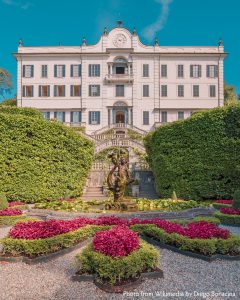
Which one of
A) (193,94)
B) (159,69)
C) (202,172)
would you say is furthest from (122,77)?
(202,172)

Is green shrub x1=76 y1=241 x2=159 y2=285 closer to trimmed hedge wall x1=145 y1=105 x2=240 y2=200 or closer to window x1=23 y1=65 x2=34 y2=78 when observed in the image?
trimmed hedge wall x1=145 y1=105 x2=240 y2=200

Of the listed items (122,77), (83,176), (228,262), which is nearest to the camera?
(228,262)

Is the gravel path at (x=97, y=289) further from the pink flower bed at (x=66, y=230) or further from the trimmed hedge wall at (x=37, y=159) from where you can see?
the trimmed hedge wall at (x=37, y=159)

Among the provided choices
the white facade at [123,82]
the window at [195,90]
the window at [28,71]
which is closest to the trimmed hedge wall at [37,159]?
the white facade at [123,82]

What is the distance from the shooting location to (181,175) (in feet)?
56.5

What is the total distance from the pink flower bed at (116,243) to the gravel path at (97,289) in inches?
25.5

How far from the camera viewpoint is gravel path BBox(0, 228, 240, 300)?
186 inches

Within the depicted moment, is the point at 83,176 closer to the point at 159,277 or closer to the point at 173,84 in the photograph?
the point at 159,277

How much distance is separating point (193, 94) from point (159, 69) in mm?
6077

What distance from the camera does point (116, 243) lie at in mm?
5297

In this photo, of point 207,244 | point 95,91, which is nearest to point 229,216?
point 207,244

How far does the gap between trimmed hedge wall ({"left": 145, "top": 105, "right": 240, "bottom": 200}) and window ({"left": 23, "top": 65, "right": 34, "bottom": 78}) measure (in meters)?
28.2

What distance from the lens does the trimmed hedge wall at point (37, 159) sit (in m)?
15.8

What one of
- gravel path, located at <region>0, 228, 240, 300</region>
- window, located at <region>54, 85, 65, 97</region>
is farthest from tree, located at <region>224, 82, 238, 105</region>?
gravel path, located at <region>0, 228, 240, 300</region>
